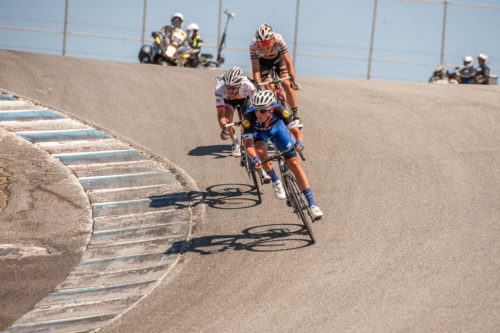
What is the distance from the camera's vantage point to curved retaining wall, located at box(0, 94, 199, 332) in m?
6.48

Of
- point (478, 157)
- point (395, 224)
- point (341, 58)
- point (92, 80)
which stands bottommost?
point (395, 224)

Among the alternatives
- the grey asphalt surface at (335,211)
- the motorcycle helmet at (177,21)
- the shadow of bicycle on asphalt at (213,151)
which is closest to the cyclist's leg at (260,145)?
the grey asphalt surface at (335,211)

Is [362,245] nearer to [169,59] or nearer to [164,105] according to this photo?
[164,105]

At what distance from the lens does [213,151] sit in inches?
477

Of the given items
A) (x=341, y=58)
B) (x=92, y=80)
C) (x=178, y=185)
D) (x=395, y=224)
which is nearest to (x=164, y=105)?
(x=92, y=80)

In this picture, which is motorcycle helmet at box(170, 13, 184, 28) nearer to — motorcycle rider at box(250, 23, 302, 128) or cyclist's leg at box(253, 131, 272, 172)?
motorcycle rider at box(250, 23, 302, 128)

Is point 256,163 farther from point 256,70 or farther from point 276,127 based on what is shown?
point 256,70

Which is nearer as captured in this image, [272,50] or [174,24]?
[272,50]

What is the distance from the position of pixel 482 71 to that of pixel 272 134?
18286mm

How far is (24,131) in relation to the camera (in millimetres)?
11789

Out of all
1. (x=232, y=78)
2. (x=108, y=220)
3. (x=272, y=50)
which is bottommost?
(x=108, y=220)

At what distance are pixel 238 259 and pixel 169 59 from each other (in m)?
14.3

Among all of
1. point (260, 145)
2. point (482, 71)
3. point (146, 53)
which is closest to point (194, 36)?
point (146, 53)

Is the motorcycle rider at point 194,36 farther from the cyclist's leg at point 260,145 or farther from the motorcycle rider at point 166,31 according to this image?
the cyclist's leg at point 260,145
